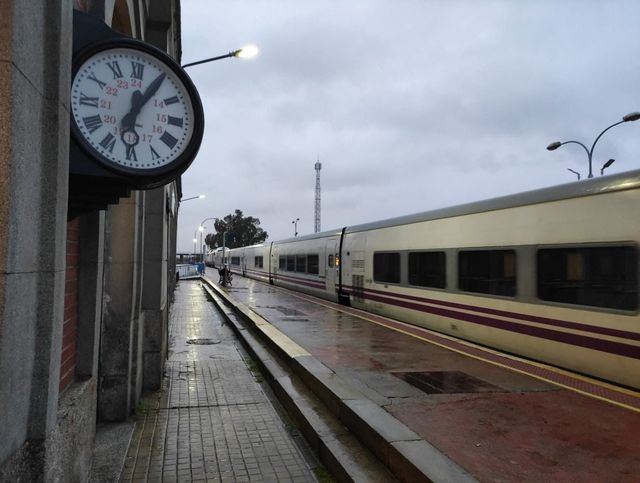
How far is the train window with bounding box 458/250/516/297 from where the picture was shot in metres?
7.95

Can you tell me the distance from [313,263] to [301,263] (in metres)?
2.14

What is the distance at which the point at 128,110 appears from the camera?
2.64 metres

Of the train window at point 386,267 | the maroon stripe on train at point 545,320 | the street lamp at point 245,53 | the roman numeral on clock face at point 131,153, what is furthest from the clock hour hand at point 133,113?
the train window at point 386,267

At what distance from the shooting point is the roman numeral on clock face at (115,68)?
2584mm

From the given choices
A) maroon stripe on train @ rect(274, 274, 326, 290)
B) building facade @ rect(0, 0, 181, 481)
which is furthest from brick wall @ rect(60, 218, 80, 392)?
maroon stripe on train @ rect(274, 274, 326, 290)

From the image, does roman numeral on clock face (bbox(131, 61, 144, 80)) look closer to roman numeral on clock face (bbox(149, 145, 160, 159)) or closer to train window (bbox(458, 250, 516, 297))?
roman numeral on clock face (bbox(149, 145, 160, 159))

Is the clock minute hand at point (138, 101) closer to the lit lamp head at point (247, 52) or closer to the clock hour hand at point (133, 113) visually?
the clock hour hand at point (133, 113)

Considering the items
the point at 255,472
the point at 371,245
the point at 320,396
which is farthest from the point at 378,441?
the point at 371,245

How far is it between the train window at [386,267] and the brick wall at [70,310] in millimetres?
9134

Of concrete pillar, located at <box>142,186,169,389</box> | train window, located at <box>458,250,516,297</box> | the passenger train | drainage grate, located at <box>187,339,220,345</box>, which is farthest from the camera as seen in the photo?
drainage grate, located at <box>187,339,220,345</box>

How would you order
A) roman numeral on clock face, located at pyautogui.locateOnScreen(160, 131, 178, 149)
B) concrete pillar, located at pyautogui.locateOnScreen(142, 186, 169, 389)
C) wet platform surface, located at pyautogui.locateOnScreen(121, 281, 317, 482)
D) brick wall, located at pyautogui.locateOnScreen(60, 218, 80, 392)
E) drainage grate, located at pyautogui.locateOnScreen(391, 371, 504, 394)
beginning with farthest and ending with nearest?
1. concrete pillar, located at pyautogui.locateOnScreen(142, 186, 169, 389)
2. drainage grate, located at pyautogui.locateOnScreen(391, 371, 504, 394)
3. wet platform surface, located at pyautogui.locateOnScreen(121, 281, 317, 482)
4. brick wall, located at pyautogui.locateOnScreen(60, 218, 80, 392)
5. roman numeral on clock face, located at pyautogui.locateOnScreen(160, 131, 178, 149)

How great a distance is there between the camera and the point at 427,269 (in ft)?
34.3

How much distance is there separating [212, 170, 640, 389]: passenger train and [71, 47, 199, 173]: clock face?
556cm

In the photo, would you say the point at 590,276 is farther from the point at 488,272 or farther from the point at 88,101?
the point at 88,101
